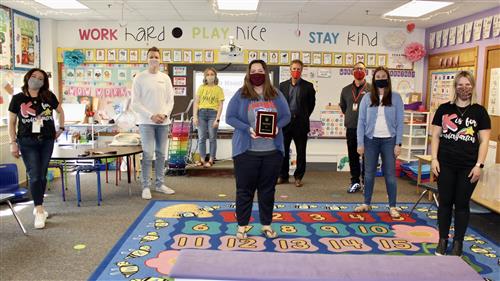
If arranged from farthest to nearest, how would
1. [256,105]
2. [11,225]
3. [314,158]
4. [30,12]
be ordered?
[314,158], [30,12], [11,225], [256,105]

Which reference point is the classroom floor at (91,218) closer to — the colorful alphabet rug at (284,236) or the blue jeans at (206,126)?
the colorful alphabet rug at (284,236)

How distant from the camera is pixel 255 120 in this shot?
131 inches

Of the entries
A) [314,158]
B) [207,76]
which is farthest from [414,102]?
[207,76]

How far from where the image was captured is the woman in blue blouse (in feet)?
13.3

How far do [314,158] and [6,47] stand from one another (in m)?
4.96

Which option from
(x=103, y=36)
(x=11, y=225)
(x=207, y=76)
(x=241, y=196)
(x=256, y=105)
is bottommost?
(x=11, y=225)

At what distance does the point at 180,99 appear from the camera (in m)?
7.14

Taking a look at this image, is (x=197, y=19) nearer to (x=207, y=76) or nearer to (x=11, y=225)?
(x=207, y=76)

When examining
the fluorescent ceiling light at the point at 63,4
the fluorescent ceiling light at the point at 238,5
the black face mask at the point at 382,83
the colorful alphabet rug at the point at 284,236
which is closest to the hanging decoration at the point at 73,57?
the fluorescent ceiling light at the point at 63,4

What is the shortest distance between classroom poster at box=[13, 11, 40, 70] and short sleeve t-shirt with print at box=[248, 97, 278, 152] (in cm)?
433

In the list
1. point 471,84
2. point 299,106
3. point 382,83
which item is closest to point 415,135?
point 299,106

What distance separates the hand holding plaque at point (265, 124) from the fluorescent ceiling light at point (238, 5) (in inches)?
111

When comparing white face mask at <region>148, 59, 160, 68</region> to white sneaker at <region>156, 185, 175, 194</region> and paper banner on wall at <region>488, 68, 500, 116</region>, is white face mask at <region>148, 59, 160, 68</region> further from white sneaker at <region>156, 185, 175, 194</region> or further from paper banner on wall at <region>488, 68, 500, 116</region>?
paper banner on wall at <region>488, 68, 500, 116</region>

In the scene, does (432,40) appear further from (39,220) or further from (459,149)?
(39,220)
